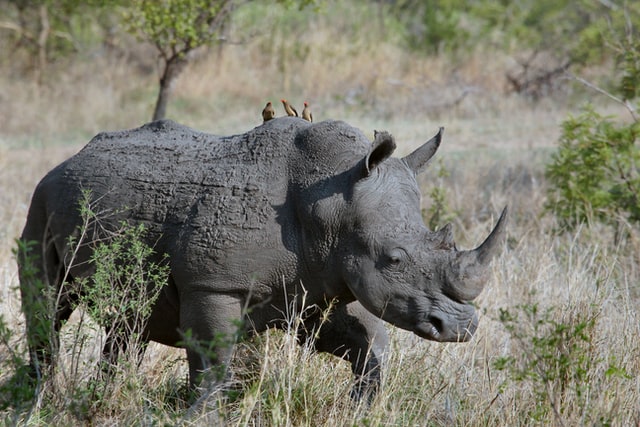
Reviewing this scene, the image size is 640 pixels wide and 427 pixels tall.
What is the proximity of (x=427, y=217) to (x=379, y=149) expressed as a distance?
4.17 m

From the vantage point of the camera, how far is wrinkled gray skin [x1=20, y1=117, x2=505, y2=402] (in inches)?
159

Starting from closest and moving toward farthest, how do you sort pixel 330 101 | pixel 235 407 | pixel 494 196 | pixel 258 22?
1. pixel 235 407
2. pixel 494 196
3. pixel 330 101
4. pixel 258 22

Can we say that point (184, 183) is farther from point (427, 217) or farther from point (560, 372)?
point (427, 217)

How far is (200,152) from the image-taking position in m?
4.56

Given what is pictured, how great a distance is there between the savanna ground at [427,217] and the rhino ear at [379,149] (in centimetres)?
88

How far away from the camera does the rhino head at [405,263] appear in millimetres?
3988

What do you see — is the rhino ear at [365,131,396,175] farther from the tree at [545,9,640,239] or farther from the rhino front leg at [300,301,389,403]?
the tree at [545,9,640,239]

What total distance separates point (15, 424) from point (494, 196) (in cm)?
602

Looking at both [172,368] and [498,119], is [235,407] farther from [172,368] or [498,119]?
[498,119]

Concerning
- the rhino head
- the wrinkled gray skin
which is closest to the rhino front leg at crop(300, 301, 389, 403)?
the wrinkled gray skin

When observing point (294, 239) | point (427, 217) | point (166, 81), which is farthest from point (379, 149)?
point (166, 81)

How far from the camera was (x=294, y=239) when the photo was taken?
421 cm

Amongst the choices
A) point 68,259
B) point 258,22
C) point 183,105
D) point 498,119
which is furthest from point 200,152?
point 258,22

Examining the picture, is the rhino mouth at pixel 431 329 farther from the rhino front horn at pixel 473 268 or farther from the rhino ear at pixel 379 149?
the rhino ear at pixel 379 149
